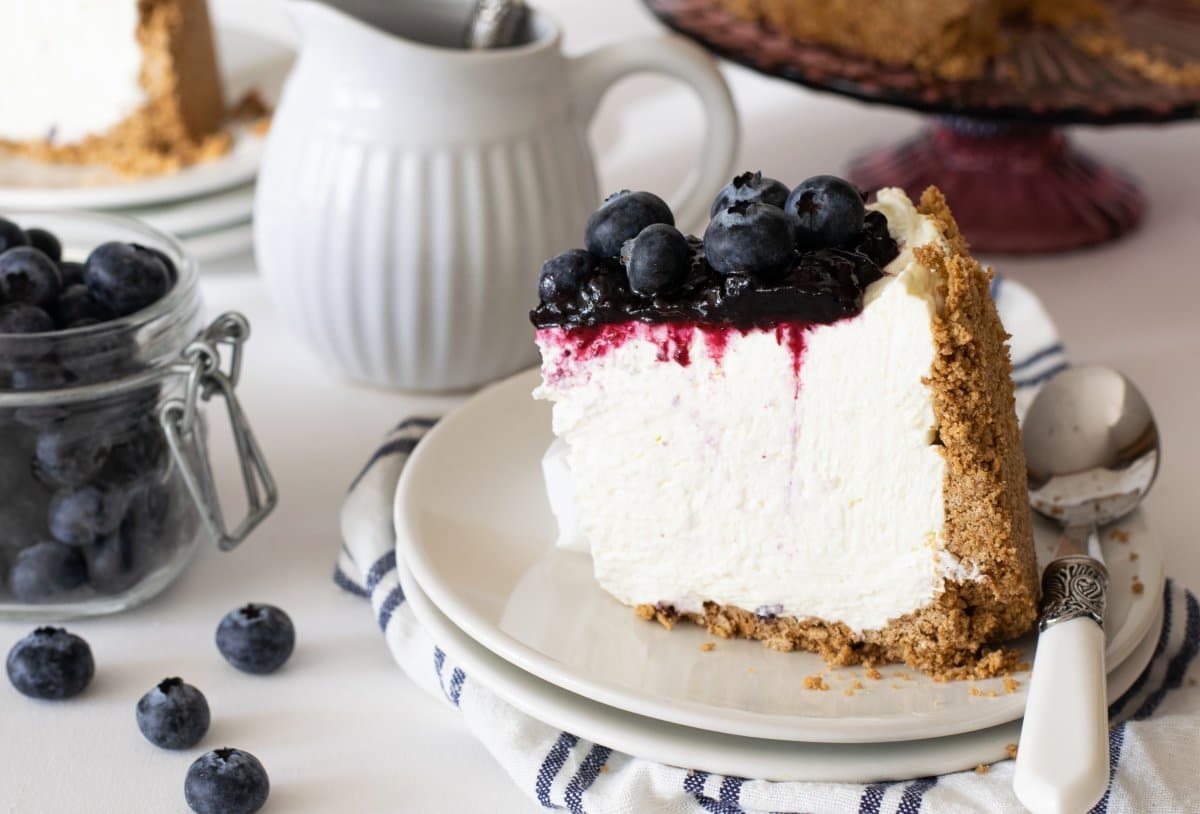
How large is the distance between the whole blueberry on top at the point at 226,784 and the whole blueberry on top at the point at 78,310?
0.37 meters

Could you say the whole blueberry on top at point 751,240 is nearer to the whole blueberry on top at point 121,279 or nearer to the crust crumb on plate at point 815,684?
the crust crumb on plate at point 815,684

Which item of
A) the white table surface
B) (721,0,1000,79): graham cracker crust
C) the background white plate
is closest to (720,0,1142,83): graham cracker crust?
(721,0,1000,79): graham cracker crust

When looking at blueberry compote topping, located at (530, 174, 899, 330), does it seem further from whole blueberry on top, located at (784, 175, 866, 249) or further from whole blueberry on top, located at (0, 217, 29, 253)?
whole blueberry on top, located at (0, 217, 29, 253)

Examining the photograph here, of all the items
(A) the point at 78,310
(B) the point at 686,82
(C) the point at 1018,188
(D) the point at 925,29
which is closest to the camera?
(A) the point at 78,310

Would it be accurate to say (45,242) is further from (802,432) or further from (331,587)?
(802,432)

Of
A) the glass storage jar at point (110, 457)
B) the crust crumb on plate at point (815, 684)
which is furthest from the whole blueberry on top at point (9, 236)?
the crust crumb on plate at point (815, 684)

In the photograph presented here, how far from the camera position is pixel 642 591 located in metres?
1.07

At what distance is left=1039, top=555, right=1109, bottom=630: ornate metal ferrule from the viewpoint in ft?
3.17

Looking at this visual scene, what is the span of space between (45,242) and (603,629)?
57 centimetres

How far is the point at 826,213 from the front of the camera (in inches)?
39.0

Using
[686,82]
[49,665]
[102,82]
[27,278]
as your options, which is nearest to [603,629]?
[49,665]

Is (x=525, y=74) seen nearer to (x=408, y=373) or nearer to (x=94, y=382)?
(x=408, y=373)

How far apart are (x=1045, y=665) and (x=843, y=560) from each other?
0.18m

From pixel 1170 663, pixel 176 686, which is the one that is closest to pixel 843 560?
pixel 1170 663
